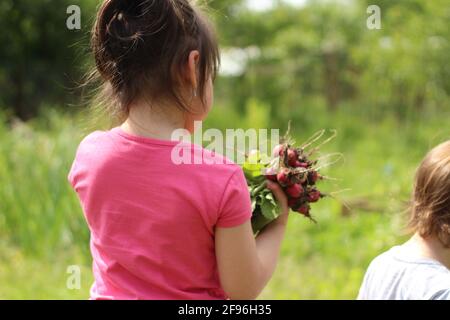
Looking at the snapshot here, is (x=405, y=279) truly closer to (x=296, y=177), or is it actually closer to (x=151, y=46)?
(x=296, y=177)

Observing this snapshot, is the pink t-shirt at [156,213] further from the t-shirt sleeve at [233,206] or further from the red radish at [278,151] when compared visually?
the red radish at [278,151]

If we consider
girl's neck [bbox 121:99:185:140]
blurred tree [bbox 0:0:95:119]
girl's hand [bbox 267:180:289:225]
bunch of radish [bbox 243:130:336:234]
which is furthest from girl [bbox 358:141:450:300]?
blurred tree [bbox 0:0:95:119]

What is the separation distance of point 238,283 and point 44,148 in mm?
4185

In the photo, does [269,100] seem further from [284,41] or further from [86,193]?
[86,193]

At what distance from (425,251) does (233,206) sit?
2.92ft

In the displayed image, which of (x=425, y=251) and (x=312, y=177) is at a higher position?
(x=312, y=177)

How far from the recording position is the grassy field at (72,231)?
3.98 meters

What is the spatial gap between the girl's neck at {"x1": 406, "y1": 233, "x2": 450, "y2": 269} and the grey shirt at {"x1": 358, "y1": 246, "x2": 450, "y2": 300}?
0.03 metres

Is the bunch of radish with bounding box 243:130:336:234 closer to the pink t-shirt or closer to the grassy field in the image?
the pink t-shirt

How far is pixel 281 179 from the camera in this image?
1.65 meters

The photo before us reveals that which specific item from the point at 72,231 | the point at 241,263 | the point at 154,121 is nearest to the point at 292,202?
the point at 241,263

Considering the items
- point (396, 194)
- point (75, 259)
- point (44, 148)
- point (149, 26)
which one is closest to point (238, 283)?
point (149, 26)

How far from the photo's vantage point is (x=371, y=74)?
9.05 m

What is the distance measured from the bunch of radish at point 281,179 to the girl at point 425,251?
46cm
